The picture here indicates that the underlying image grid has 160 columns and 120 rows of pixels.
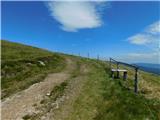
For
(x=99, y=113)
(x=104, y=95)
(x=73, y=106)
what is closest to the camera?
(x=99, y=113)

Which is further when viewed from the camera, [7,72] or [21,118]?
[7,72]

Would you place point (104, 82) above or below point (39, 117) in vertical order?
above

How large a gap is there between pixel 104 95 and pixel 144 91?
12.5 ft

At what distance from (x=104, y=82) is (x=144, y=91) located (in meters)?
4.92

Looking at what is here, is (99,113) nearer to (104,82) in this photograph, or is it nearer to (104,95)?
(104,95)

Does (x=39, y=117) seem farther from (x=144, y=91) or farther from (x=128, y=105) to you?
(x=144, y=91)

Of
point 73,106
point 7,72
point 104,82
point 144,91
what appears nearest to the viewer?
point 73,106

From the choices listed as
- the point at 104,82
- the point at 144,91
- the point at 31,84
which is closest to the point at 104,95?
the point at 144,91

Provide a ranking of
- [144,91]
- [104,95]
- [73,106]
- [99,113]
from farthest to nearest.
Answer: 1. [144,91]
2. [104,95]
3. [73,106]
4. [99,113]

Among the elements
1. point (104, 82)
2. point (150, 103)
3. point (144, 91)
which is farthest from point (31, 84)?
point (150, 103)

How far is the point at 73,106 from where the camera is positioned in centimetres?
1741

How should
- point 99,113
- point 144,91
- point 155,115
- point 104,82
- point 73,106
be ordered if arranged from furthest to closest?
1. point 104,82
2. point 144,91
3. point 73,106
4. point 99,113
5. point 155,115

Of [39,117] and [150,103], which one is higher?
[150,103]

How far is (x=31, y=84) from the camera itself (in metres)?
26.4
